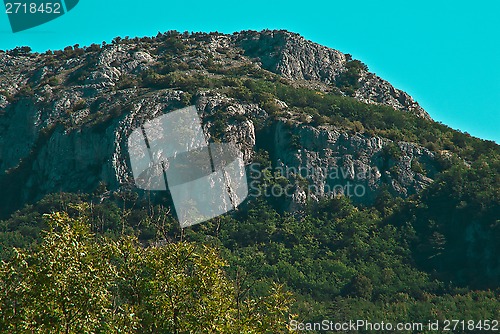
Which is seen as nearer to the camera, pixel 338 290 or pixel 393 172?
pixel 338 290

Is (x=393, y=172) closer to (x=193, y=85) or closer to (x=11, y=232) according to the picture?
(x=193, y=85)

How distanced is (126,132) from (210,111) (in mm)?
9060

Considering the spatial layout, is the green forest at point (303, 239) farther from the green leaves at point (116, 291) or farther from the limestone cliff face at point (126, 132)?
the limestone cliff face at point (126, 132)

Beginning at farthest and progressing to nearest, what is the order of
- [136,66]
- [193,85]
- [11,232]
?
1. [136,66]
2. [193,85]
3. [11,232]

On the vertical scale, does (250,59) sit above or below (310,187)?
above

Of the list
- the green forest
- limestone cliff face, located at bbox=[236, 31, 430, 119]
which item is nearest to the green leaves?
the green forest

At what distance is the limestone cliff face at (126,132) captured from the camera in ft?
226

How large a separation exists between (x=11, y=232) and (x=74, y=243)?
45.0 m

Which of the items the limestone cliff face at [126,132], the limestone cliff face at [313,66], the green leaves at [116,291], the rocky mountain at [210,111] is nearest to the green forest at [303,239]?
the green leaves at [116,291]

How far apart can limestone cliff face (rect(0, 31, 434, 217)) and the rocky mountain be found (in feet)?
0.42

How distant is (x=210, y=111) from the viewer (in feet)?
240

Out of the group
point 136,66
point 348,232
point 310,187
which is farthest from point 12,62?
point 348,232

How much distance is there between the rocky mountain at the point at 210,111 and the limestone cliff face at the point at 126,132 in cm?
13

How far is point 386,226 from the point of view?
210 feet
